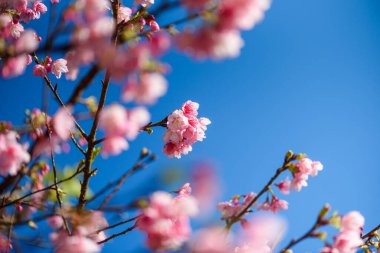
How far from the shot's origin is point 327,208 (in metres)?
2.08

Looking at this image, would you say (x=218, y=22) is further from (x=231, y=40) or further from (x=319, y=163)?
(x=319, y=163)

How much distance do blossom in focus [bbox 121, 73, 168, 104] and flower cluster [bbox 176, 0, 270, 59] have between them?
0.69 feet

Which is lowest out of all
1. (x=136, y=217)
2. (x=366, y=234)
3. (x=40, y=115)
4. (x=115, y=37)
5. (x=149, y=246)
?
(x=366, y=234)

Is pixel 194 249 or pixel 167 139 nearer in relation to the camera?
pixel 194 249

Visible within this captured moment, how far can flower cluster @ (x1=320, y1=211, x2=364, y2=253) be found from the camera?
2.12 meters

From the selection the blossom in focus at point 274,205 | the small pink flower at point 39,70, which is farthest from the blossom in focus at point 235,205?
the small pink flower at point 39,70

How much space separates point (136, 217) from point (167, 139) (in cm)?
101

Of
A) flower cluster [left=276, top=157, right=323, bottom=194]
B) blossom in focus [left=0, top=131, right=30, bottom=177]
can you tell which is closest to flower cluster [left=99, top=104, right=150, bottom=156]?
blossom in focus [left=0, top=131, right=30, bottom=177]

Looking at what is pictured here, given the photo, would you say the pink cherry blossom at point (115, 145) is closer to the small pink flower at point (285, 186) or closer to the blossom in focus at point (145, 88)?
the blossom in focus at point (145, 88)

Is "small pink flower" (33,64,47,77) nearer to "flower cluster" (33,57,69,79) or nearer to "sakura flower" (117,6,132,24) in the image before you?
"flower cluster" (33,57,69,79)

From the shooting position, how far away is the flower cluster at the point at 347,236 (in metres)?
2.12

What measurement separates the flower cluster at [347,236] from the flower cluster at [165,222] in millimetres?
909

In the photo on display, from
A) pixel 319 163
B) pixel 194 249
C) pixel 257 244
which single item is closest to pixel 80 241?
pixel 194 249

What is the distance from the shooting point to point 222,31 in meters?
1.65
